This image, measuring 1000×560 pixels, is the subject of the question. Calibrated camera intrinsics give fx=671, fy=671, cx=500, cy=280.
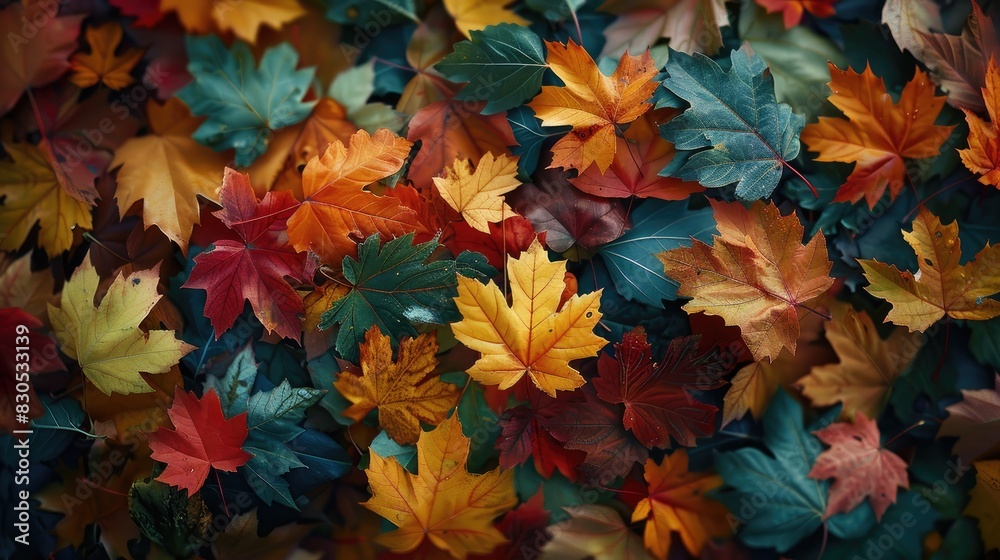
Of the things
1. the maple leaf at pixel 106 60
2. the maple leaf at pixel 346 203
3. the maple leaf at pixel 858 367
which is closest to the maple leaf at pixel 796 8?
the maple leaf at pixel 858 367

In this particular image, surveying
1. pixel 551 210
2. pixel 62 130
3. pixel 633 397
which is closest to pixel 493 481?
pixel 633 397

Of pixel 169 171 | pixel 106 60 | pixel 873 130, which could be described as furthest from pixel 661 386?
pixel 106 60

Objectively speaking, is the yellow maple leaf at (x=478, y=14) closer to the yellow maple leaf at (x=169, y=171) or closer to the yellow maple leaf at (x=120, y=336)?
the yellow maple leaf at (x=169, y=171)

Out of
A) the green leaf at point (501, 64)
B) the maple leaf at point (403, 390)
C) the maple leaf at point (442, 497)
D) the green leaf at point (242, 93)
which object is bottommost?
the maple leaf at point (442, 497)

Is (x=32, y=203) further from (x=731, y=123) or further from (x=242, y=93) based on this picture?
(x=731, y=123)

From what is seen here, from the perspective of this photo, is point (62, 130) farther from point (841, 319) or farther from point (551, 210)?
point (841, 319)

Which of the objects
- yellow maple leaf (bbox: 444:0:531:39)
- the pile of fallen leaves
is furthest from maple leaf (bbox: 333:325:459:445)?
yellow maple leaf (bbox: 444:0:531:39)

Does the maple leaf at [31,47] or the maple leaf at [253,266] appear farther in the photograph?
the maple leaf at [31,47]
